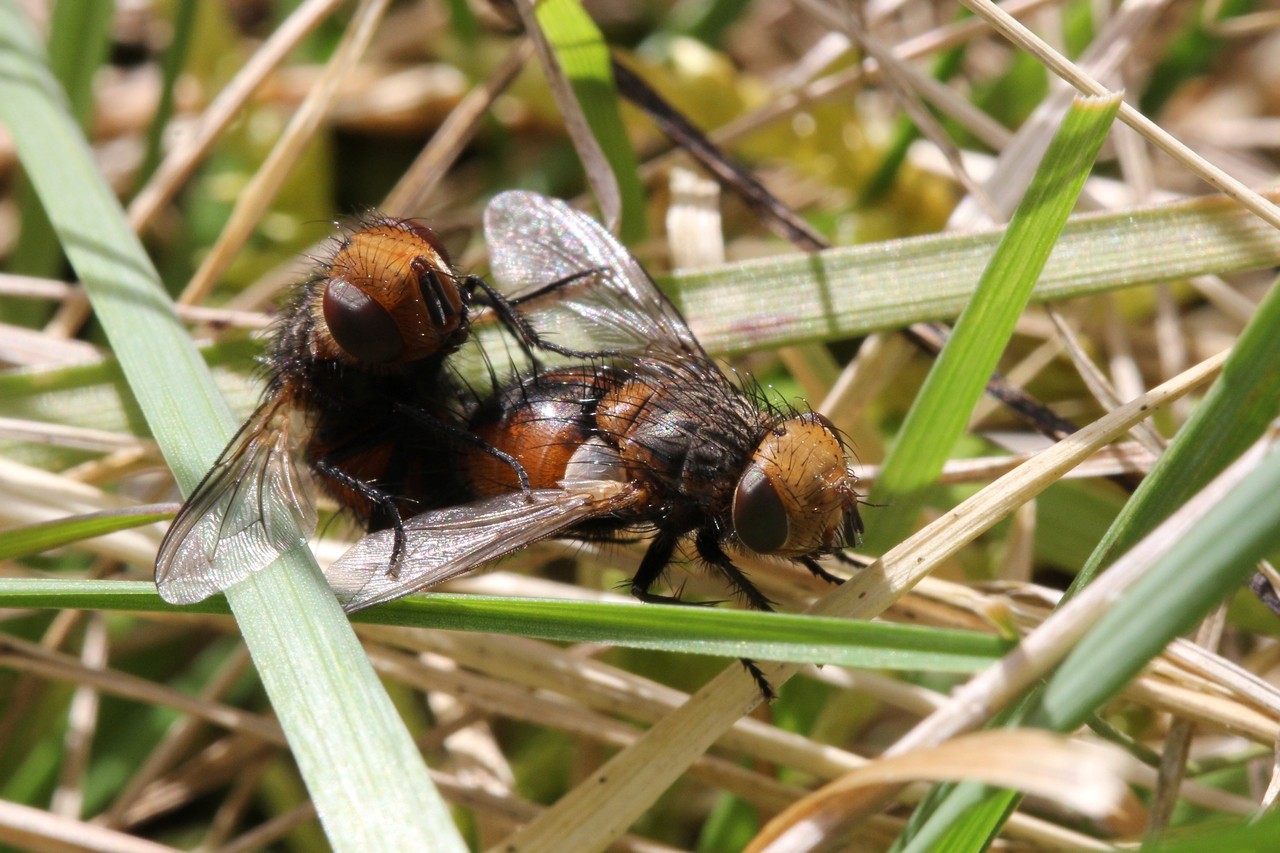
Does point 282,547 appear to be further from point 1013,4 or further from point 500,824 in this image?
point 1013,4

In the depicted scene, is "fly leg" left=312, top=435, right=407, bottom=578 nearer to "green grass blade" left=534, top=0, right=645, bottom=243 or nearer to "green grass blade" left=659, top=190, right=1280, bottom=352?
"green grass blade" left=659, top=190, right=1280, bottom=352

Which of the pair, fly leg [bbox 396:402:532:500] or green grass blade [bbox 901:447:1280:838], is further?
fly leg [bbox 396:402:532:500]

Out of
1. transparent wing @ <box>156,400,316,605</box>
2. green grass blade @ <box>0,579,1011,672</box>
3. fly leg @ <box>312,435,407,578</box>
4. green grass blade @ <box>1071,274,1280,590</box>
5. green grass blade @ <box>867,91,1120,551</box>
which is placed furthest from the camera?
fly leg @ <box>312,435,407,578</box>

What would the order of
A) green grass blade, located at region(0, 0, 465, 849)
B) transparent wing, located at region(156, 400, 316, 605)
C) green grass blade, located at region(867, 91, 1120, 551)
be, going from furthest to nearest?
1. green grass blade, located at region(867, 91, 1120, 551)
2. transparent wing, located at region(156, 400, 316, 605)
3. green grass blade, located at region(0, 0, 465, 849)

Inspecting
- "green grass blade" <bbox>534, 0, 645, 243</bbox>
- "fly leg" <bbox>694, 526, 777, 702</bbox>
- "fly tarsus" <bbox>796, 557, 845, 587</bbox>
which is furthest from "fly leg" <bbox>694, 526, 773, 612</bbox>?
"green grass blade" <bbox>534, 0, 645, 243</bbox>

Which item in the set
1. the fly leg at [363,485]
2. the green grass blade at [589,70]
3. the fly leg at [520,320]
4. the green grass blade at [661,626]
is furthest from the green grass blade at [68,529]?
the green grass blade at [589,70]

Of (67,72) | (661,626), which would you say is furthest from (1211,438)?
(67,72)

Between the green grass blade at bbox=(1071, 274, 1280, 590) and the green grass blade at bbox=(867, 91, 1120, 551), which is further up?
the green grass blade at bbox=(867, 91, 1120, 551)

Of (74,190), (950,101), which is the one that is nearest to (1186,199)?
(950,101)
